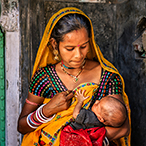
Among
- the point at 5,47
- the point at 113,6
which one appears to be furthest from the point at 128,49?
the point at 5,47

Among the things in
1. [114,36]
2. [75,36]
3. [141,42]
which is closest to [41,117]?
[75,36]

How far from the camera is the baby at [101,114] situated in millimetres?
1879

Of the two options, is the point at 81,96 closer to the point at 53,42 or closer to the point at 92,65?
the point at 92,65

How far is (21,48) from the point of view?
2807 millimetres

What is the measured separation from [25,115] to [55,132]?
15.1 inches

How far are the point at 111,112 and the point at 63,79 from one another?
0.61 metres

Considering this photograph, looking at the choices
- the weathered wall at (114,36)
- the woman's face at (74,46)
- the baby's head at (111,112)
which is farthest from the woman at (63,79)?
the weathered wall at (114,36)

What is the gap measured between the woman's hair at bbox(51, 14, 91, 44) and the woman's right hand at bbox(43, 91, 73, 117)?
514mm

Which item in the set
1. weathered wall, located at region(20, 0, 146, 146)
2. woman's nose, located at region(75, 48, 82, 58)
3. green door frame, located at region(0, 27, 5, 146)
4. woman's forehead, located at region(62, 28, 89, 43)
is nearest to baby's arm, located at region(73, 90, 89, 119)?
woman's nose, located at region(75, 48, 82, 58)

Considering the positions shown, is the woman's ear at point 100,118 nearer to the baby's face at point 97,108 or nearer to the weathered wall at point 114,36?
the baby's face at point 97,108

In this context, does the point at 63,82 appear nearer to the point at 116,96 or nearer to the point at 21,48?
the point at 116,96

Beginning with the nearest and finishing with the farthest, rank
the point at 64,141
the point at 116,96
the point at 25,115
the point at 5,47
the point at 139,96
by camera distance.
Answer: the point at 64,141, the point at 116,96, the point at 25,115, the point at 139,96, the point at 5,47

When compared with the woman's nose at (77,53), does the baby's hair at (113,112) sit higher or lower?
lower

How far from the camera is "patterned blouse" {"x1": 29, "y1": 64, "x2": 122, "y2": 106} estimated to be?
210 cm
